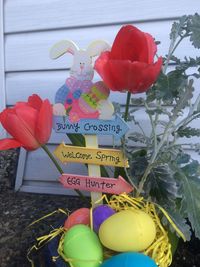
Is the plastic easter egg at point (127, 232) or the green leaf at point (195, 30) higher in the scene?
the green leaf at point (195, 30)

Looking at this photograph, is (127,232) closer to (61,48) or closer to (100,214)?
(100,214)

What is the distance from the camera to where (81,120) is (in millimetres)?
953

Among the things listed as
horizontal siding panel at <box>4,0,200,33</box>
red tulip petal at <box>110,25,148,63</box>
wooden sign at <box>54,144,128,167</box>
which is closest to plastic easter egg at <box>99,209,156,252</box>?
wooden sign at <box>54,144,128,167</box>

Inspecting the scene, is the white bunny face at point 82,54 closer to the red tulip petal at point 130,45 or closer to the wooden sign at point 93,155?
the red tulip petal at point 130,45

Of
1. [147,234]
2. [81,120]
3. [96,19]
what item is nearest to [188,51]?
[96,19]

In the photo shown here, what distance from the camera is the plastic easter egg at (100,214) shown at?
92cm

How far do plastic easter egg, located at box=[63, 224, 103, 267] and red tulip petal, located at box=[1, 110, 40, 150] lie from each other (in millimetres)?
246

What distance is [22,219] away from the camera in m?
1.36

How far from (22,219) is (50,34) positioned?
721 mm

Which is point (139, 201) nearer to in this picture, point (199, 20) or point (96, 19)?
point (199, 20)

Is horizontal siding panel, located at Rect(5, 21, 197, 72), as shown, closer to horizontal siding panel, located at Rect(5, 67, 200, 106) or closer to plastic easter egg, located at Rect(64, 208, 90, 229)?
horizontal siding panel, located at Rect(5, 67, 200, 106)

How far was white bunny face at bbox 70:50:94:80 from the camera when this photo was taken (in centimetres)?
93

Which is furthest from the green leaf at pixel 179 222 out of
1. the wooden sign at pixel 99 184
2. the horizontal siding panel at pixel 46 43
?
the horizontal siding panel at pixel 46 43

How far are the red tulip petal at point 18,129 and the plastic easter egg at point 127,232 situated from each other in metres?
0.28
